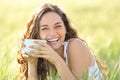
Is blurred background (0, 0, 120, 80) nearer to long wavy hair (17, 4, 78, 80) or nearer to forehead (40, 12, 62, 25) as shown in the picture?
long wavy hair (17, 4, 78, 80)

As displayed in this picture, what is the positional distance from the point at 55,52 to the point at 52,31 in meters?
0.18

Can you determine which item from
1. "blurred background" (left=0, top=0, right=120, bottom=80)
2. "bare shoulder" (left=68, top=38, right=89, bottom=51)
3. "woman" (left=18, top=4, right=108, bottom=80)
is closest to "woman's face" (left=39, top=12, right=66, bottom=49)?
"woman" (left=18, top=4, right=108, bottom=80)

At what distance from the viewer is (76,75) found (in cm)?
568

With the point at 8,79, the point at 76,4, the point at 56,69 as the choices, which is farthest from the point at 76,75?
the point at 76,4

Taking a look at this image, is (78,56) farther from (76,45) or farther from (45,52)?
(45,52)

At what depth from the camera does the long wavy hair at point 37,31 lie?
19.1 ft

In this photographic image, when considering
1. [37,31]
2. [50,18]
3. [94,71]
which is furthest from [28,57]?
[94,71]

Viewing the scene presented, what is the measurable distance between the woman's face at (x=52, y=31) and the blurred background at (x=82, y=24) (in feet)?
1.09

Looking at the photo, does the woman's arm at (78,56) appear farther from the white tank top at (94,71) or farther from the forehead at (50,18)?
the forehead at (50,18)

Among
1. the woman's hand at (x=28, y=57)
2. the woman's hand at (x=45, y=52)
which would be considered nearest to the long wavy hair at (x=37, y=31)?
the woman's hand at (x=28, y=57)

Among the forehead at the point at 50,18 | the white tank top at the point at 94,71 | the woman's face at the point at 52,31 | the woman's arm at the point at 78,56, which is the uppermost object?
the forehead at the point at 50,18

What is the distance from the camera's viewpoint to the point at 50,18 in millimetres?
5758

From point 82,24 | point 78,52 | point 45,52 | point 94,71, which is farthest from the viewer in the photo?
point 82,24

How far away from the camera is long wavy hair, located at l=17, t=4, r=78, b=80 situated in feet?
19.1
